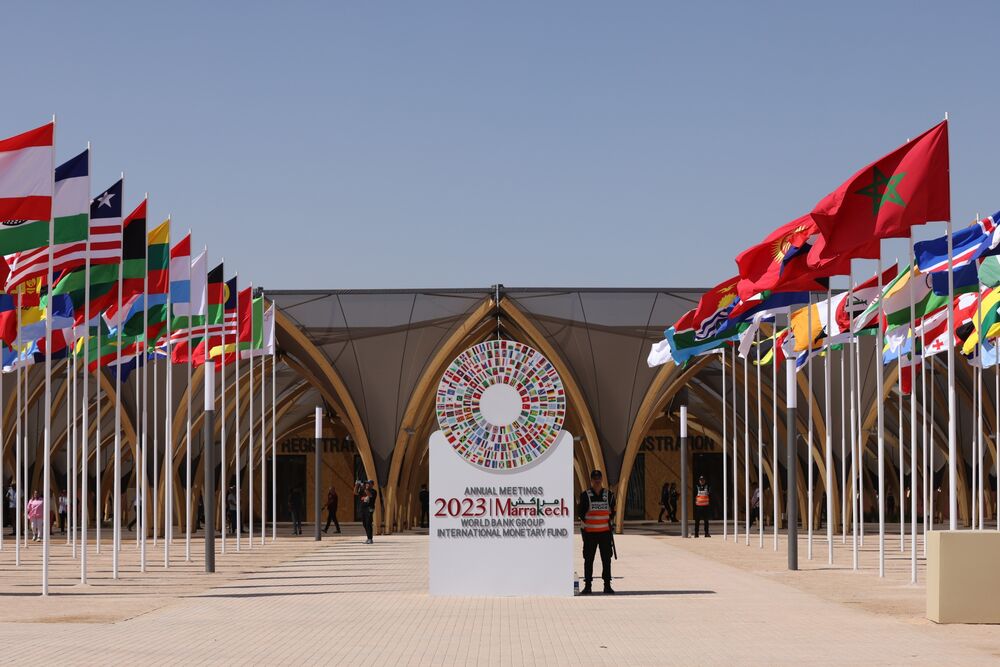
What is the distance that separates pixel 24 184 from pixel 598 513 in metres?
8.25

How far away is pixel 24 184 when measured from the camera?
19.0m

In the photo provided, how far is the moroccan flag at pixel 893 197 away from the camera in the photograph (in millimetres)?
17453

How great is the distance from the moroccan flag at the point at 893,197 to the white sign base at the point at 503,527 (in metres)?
4.11

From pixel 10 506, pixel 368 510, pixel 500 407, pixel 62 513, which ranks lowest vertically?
pixel 62 513

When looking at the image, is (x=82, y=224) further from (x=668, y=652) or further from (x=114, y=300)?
(x=668, y=652)

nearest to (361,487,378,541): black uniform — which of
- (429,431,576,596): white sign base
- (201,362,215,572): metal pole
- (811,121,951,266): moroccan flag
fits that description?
(201,362,215,572): metal pole

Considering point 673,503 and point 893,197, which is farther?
point 673,503

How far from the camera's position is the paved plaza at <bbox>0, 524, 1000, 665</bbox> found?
1215 centimetres

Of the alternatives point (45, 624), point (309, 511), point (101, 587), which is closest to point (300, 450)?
point (309, 511)

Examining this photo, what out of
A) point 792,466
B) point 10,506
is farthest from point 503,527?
point 10,506

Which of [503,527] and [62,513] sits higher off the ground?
[503,527]

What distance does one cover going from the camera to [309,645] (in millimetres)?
12977

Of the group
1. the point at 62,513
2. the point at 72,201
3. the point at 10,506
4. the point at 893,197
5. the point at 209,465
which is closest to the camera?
the point at 893,197

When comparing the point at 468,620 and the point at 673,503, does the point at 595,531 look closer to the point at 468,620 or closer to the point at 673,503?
the point at 468,620
